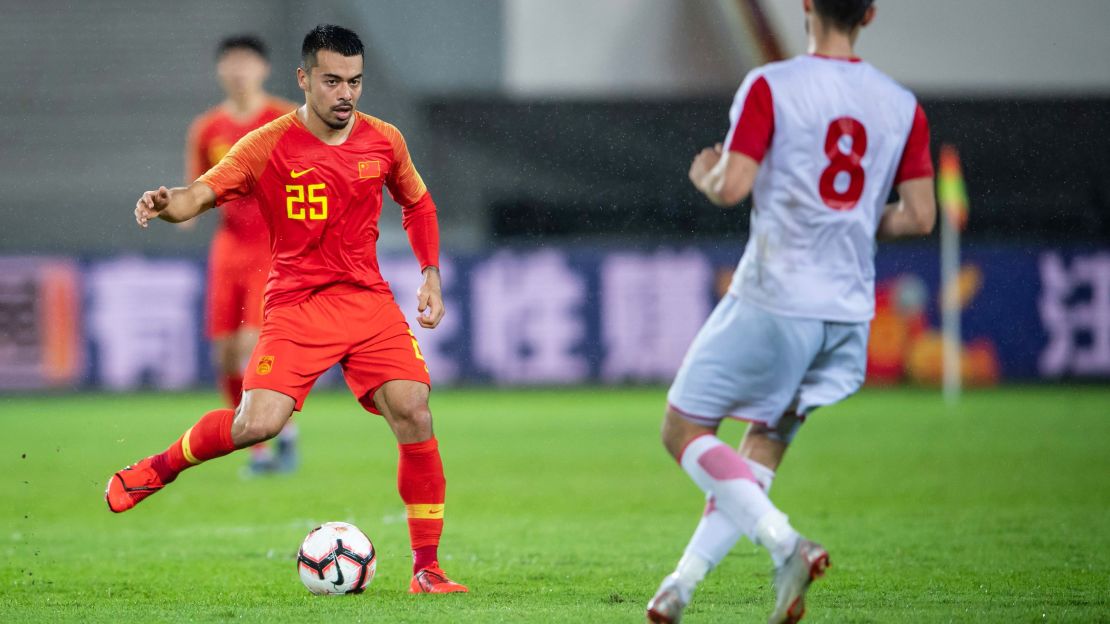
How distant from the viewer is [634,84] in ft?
62.9

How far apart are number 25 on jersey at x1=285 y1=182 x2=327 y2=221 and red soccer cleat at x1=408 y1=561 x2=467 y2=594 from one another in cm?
133

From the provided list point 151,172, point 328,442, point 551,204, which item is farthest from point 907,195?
point 151,172

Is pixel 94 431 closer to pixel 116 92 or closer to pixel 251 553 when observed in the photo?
pixel 251 553

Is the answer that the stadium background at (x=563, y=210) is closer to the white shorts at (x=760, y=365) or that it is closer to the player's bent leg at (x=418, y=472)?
the player's bent leg at (x=418, y=472)

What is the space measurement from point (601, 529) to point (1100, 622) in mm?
3037

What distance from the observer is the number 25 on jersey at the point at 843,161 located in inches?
164

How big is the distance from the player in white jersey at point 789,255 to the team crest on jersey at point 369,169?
5.18 ft

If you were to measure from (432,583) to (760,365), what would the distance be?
1.70 metres

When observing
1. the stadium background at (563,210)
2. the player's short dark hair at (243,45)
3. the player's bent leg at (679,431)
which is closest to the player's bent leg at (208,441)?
the player's bent leg at (679,431)

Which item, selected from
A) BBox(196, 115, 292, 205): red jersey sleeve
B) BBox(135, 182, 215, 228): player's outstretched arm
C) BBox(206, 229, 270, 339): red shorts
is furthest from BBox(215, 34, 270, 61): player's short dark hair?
BBox(135, 182, 215, 228): player's outstretched arm

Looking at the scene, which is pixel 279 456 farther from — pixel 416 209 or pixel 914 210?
pixel 914 210

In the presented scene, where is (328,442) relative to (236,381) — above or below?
below

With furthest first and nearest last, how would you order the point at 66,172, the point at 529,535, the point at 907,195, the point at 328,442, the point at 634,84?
the point at 66,172
the point at 634,84
the point at 328,442
the point at 529,535
the point at 907,195

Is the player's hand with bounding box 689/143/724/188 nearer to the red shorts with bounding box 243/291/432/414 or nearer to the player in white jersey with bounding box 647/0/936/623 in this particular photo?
the player in white jersey with bounding box 647/0/936/623
